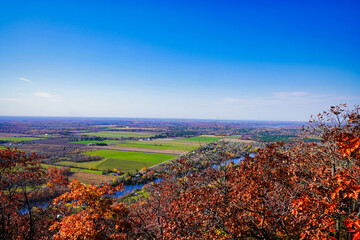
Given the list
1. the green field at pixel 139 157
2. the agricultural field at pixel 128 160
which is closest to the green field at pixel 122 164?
the agricultural field at pixel 128 160

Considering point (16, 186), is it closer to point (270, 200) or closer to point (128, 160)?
point (270, 200)

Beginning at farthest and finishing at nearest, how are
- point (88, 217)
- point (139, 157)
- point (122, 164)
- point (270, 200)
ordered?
point (139, 157), point (122, 164), point (88, 217), point (270, 200)

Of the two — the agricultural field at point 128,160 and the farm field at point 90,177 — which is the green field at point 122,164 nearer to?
the agricultural field at point 128,160

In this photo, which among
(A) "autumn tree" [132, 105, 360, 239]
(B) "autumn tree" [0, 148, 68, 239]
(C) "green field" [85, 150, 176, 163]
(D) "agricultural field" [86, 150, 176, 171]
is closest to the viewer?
(A) "autumn tree" [132, 105, 360, 239]

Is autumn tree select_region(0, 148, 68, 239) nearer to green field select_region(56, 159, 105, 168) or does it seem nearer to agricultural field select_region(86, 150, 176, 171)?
agricultural field select_region(86, 150, 176, 171)

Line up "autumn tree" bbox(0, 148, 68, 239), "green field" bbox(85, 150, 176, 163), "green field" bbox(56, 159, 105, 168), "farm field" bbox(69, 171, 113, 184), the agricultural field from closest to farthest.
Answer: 1. "autumn tree" bbox(0, 148, 68, 239)
2. "farm field" bbox(69, 171, 113, 184)
3. the agricultural field
4. "green field" bbox(56, 159, 105, 168)
5. "green field" bbox(85, 150, 176, 163)

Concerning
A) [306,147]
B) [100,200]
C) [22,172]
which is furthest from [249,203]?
[22,172]

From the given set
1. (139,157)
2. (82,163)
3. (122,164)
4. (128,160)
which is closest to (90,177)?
(122,164)

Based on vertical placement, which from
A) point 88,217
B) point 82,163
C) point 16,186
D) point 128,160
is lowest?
point 82,163

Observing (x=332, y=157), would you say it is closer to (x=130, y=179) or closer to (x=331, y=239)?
(x=331, y=239)

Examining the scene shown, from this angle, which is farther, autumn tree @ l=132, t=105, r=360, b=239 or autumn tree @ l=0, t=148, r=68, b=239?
autumn tree @ l=0, t=148, r=68, b=239

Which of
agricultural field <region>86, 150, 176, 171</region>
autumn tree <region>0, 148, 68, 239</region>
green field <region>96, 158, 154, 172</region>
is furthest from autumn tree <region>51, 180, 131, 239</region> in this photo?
agricultural field <region>86, 150, 176, 171</region>
